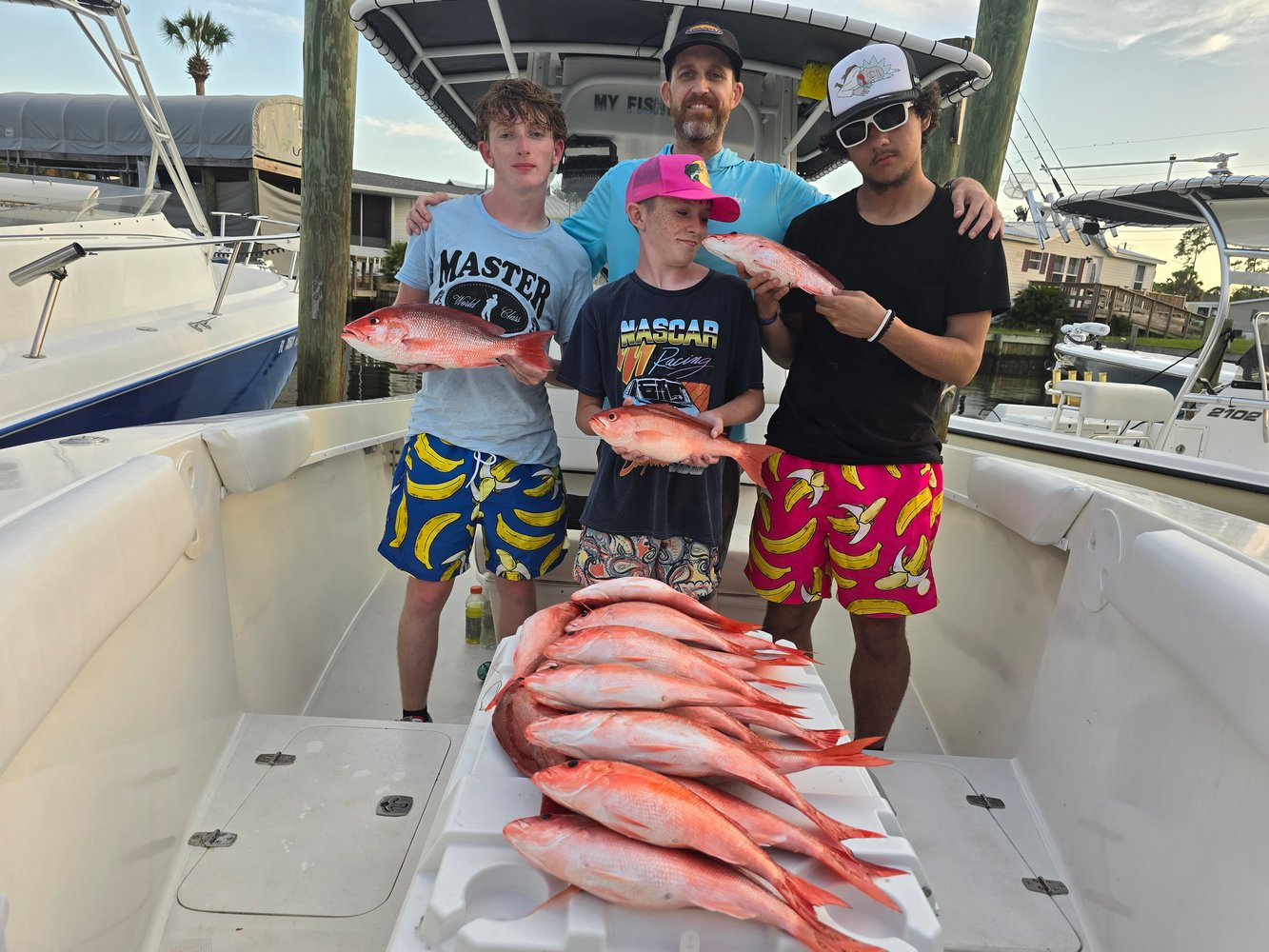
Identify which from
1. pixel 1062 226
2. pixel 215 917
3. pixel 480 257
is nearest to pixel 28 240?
pixel 480 257

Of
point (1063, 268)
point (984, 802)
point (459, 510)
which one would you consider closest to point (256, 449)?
point (459, 510)

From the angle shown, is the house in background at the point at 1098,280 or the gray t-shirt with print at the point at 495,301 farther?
the house in background at the point at 1098,280

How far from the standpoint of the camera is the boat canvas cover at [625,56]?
3326 mm

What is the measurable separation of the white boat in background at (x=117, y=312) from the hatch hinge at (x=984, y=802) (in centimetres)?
455

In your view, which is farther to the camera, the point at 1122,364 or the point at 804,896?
the point at 1122,364

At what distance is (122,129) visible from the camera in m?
→ 24.0

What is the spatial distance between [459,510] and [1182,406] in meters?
6.88

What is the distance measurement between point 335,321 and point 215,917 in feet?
11.7

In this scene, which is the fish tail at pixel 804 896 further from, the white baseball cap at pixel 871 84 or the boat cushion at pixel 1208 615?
the white baseball cap at pixel 871 84

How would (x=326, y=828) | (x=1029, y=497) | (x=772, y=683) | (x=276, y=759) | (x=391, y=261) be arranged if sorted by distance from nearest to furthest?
(x=772, y=683) → (x=326, y=828) → (x=276, y=759) → (x=1029, y=497) → (x=391, y=261)

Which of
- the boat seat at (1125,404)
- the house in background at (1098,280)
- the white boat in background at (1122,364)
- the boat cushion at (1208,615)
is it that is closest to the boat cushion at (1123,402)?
the boat seat at (1125,404)

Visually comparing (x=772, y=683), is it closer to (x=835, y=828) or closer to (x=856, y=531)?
(x=835, y=828)

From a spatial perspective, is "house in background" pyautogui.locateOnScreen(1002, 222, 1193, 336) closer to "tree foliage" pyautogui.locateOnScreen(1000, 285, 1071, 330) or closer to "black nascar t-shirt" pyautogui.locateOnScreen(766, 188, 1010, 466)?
"tree foliage" pyautogui.locateOnScreen(1000, 285, 1071, 330)

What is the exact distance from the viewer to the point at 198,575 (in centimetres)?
215
